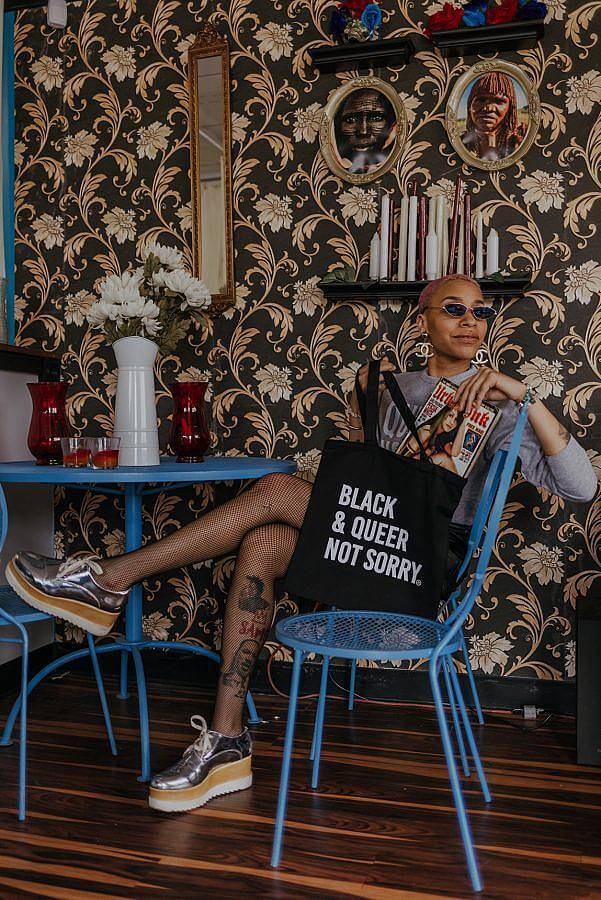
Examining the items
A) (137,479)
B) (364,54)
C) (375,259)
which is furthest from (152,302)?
(364,54)

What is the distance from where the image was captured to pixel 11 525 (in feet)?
9.61

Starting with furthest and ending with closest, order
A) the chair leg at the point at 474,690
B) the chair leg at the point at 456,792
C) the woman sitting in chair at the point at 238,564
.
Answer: the chair leg at the point at 474,690, the woman sitting in chair at the point at 238,564, the chair leg at the point at 456,792

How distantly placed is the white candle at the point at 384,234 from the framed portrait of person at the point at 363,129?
113mm

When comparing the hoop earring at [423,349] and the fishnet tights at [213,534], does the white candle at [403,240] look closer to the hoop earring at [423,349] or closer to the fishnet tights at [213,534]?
the hoop earring at [423,349]

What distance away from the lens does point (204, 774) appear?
1.94m

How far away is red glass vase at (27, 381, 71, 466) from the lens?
7.98 feet

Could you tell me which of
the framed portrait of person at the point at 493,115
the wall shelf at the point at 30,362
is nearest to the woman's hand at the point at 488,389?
the framed portrait of person at the point at 493,115

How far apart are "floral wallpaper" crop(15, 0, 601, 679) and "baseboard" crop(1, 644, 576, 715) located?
0.19ft

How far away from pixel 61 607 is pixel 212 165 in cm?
169

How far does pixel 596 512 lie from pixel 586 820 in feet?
3.32

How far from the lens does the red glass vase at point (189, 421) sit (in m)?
2.43

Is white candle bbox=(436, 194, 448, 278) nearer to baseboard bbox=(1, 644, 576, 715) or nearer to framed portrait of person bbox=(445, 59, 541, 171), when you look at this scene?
framed portrait of person bbox=(445, 59, 541, 171)

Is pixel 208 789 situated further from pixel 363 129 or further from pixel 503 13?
pixel 503 13

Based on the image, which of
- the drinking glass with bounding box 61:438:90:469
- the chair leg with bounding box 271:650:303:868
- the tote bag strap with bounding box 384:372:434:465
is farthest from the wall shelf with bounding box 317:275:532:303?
Answer: the chair leg with bounding box 271:650:303:868
